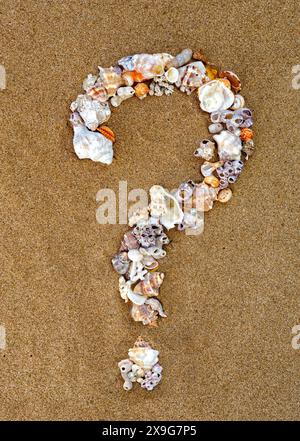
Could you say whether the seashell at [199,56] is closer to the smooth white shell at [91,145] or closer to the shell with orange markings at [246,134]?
the shell with orange markings at [246,134]

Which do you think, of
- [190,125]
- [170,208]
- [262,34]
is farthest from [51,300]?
[262,34]

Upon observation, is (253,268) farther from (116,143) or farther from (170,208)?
(116,143)

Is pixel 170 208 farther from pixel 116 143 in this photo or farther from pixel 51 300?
pixel 51 300

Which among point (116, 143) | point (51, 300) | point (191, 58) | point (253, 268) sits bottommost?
point (51, 300)

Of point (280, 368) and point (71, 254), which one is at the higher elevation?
point (71, 254)

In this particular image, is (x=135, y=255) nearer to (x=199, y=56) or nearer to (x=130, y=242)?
(x=130, y=242)

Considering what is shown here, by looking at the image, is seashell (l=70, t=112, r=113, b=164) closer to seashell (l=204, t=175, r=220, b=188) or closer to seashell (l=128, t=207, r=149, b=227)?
seashell (l=128, t=207, r=149, b=227)
